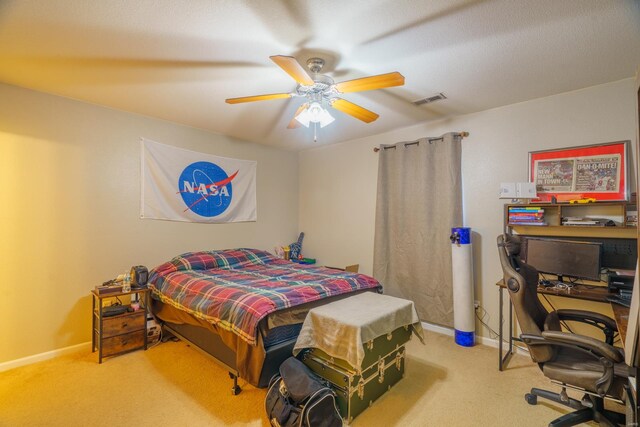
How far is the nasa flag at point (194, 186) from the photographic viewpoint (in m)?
3.33

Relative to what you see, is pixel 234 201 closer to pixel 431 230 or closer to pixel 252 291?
pixel 252 291

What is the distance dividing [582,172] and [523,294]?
155cm

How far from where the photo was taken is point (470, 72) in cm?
230

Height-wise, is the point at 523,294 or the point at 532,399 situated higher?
the point at 523,294

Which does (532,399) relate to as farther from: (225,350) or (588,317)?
(225,350)

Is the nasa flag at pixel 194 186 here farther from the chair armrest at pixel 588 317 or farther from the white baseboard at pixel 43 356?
the chair armrest at pixel 588 317

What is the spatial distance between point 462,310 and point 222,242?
303 centimetres

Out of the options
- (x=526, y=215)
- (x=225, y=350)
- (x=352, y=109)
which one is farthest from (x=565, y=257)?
(x=225, y=350)

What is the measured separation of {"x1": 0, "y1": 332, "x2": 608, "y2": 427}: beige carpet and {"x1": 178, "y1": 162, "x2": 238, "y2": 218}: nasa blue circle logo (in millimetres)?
1735

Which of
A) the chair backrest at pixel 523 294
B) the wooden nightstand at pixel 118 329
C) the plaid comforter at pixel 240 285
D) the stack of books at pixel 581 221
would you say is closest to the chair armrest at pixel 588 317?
the chair backrest at pixel 523 294

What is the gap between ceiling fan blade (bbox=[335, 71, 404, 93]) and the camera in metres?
1.76

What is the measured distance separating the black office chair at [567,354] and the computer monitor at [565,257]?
0.54 metres

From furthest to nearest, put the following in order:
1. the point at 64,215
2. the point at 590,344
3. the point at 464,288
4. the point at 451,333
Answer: the point at 451,333 → the point at 464,288 → the point at 64,215 → the point at 590,344

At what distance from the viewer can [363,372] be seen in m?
1.94
